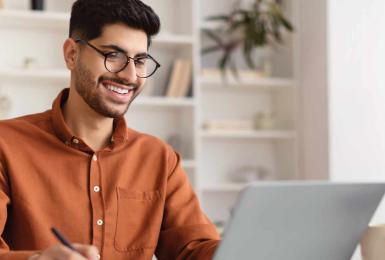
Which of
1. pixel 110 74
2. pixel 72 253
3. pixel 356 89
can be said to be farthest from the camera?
pixel 356 89

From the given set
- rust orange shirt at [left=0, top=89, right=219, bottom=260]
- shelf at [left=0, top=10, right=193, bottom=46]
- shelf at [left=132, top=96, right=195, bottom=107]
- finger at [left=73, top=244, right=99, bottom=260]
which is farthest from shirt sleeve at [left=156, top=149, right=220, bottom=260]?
shelf at [left=0, top=10, right=193, bottom=46]

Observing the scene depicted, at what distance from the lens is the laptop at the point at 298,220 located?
115 centimetres

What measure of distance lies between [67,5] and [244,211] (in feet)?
9.96

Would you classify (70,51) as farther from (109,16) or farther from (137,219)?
(137,219)

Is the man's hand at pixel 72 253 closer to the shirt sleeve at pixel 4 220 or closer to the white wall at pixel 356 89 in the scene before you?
the shirt sleeve at pixel 4 220

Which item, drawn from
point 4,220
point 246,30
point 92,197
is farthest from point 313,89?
point 4,220

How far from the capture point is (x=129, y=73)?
1709 millimetres

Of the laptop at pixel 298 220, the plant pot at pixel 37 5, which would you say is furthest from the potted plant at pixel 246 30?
the laptop at pixel 298 220

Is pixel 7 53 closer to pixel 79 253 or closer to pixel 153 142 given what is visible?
pixel 153 142

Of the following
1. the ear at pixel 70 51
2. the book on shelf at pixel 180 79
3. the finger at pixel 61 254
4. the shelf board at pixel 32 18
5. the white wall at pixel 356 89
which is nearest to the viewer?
the finger at pixel 61 254

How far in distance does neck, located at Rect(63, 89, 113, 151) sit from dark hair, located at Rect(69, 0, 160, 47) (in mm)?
177

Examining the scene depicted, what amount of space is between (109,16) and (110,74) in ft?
0.48

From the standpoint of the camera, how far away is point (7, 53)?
3812mm

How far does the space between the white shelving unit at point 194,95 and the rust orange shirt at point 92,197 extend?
1.95 m
